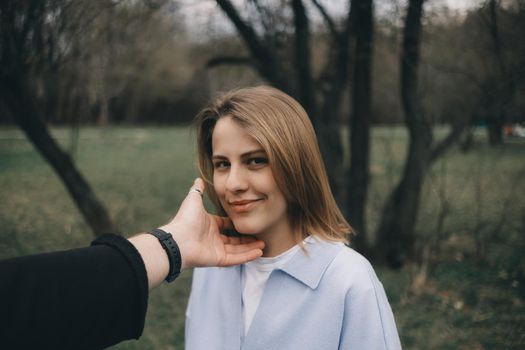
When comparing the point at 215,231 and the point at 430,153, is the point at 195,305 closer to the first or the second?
the point at 215,231

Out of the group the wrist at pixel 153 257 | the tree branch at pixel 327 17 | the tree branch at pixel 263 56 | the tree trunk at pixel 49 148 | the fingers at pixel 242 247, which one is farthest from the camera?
the tree branch at pixel 327 17

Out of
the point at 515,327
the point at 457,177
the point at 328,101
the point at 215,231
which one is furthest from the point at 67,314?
the point at 457,177

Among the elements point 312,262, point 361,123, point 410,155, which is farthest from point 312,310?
point 410,155

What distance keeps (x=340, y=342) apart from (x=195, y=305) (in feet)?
2.25

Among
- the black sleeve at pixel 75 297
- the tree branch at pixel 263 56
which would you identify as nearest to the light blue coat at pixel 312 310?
the black sleeve at pixel 75 297

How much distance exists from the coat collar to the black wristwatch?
47 centimetres

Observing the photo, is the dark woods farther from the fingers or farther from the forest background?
the fingers

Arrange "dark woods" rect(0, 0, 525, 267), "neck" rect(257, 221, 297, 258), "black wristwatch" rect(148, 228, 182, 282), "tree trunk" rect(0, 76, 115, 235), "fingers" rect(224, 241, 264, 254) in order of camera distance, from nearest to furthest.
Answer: "black wristwatch" rect(148, 228, 182, 282) < "fingers" rect(224, 241, 264, 254) < "neck" rect(257, 221, 297, 258) < "dark woods" rect(0, 0, 525, 267) < "tree trunk" rect(0, 76, 115, 235)

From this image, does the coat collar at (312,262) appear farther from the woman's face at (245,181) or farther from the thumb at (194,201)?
the thumb at (194,201)

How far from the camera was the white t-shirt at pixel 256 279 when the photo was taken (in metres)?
1.74

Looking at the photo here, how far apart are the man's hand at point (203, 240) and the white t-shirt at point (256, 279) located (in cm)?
8

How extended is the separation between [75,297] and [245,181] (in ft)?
2.63

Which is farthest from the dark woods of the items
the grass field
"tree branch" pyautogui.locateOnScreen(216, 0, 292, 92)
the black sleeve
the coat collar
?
the black sleeve

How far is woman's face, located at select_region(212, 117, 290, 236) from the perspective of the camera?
5.39ft
